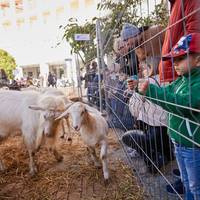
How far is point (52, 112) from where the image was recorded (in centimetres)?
415

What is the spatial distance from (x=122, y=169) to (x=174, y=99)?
8.44 ft

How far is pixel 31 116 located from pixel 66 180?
42.8 inches

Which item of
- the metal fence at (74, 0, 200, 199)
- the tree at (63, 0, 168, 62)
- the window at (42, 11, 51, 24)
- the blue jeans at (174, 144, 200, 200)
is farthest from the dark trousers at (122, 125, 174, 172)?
the window at (42, 11, 51, 24)

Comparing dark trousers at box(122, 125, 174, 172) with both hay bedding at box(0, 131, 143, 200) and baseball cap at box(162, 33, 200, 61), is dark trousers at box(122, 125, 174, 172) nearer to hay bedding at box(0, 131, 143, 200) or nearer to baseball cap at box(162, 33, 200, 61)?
hay bedding at box(0, 131, 143, 200)

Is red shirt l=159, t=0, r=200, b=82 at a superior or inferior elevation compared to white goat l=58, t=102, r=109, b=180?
superior

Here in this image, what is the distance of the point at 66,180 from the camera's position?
386 centimetres

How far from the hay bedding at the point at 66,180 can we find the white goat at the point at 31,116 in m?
0.20

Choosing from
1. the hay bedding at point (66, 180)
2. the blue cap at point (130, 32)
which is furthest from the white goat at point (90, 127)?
the blue cap at point (130, 32)

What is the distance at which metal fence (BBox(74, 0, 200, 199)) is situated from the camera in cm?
155

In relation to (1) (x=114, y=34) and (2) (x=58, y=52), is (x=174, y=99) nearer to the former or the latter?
(1) (x=114, y=34)

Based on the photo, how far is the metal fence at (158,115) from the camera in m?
1.55

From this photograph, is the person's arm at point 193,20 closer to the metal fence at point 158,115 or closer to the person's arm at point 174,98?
the metal fence at point 158,115

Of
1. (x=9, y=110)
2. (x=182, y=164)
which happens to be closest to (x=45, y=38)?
(x=9, y=110)

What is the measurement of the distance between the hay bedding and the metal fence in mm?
214
